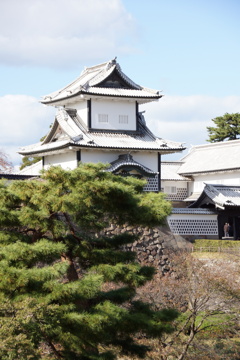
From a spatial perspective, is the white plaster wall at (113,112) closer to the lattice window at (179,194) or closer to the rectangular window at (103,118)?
the rectangular window at (103,118)

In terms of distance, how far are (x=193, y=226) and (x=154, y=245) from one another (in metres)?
2.90

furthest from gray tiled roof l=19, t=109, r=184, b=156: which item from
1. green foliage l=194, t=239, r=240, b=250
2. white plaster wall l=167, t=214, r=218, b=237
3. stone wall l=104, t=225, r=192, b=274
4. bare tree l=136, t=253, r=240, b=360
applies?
bare tree l=136, t=253, r=240, b=360

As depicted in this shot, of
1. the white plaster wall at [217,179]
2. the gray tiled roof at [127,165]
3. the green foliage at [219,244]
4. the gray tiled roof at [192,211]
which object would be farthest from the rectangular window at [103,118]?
the white plaster wall at [217,179]

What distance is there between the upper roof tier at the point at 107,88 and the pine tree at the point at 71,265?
45.9 feet

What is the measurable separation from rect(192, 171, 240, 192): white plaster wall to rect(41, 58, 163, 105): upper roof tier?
836 cm

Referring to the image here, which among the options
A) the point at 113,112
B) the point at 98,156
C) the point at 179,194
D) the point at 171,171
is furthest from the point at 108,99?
the point at 179,194

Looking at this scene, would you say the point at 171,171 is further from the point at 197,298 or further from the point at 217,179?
the point at 197,298

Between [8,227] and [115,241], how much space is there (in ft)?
7.87

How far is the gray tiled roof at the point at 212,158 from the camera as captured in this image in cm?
3556

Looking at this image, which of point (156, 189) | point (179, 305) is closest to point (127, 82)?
point (156, 189)

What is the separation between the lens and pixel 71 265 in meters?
13.2

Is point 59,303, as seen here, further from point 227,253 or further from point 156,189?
point 156,189

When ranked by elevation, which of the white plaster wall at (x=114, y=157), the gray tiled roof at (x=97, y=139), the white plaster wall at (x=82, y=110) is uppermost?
the white plaster wall at (x=82, y=110)

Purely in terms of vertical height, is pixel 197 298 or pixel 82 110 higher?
pixel 82 110
